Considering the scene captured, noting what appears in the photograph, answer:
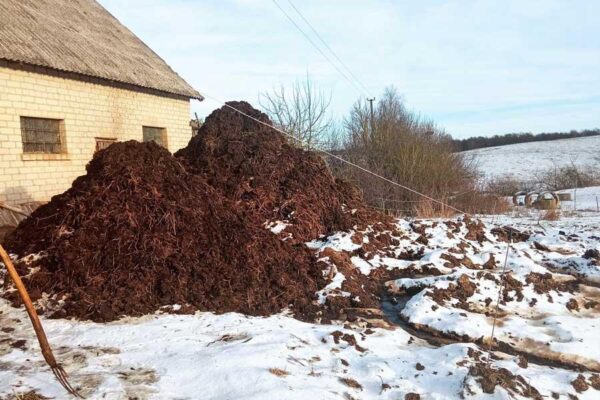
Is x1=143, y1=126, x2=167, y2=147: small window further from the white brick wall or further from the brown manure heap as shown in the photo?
the brown manure heap

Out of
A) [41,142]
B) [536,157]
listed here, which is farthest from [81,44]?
[536,157]

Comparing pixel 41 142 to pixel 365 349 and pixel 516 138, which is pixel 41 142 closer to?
pixel 365 349

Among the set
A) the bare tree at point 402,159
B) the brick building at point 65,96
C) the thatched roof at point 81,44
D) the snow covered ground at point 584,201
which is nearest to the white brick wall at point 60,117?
the brick building at point 65,96

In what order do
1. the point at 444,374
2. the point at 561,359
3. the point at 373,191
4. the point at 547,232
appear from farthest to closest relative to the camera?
the point at 373,191
the point at 547,232
the point at 561,359
the point at 444,374

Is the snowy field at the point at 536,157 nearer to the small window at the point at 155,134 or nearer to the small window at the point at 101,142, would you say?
the small window at the point at 155,134

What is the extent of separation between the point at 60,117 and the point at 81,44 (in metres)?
2.56

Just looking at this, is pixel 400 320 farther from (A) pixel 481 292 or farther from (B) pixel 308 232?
(B) pixel 308 232

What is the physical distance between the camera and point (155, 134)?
48.9ft

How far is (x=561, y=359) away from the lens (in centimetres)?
482

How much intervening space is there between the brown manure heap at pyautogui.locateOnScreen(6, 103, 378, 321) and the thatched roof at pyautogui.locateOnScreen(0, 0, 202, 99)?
4639 millimetres

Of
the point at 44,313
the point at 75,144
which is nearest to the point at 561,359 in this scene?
the point at 44,313

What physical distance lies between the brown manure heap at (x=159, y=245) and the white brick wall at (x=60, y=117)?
3.34 m

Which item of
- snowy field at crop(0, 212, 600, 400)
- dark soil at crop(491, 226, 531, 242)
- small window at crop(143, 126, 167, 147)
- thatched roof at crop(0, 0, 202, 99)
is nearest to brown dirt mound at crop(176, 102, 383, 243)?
snowy field at crop(0, 212, 600, 400)

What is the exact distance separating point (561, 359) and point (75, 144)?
10.9m
